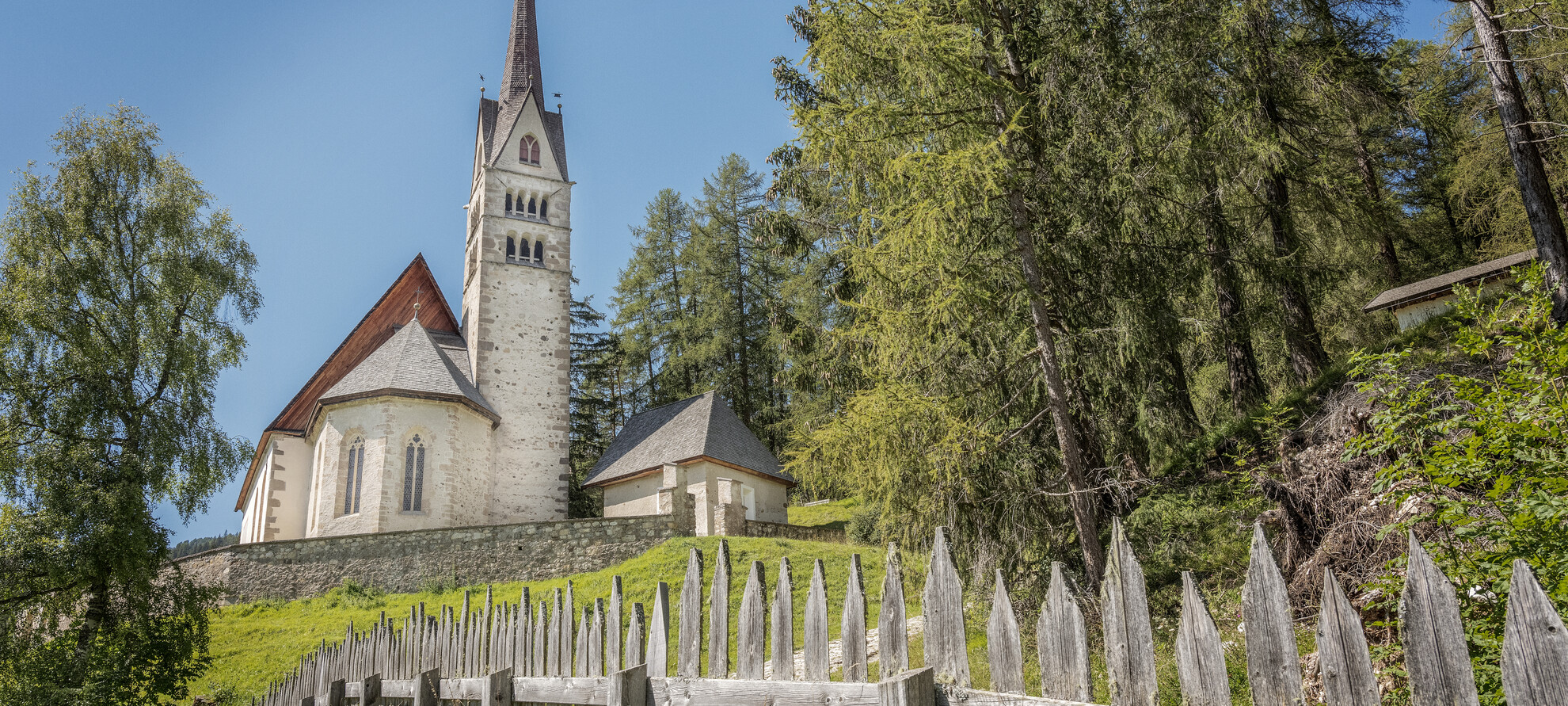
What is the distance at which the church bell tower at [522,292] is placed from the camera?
90.8ft

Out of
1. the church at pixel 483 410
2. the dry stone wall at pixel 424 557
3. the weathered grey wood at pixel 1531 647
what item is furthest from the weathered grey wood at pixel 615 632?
the church at pixel 483 410

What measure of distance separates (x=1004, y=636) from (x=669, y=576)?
16194 millimetres

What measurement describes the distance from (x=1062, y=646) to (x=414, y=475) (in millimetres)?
23812

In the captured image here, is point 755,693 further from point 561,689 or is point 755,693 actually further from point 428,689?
point 428,689

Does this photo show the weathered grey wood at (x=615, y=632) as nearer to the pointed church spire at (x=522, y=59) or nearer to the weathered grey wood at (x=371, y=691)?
the weathered grey wood at (x=371, y=691)

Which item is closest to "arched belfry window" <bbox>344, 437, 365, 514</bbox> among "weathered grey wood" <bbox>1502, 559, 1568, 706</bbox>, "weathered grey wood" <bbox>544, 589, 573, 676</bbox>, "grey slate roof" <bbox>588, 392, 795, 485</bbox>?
"grey slate roof" <bbox>588, 392, 795, 485</bbox>

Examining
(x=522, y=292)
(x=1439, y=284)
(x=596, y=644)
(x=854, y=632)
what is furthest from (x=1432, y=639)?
(x=522, y=292)

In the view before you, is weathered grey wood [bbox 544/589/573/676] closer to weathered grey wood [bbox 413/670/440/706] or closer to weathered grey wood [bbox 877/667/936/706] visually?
weathered grey wood [bbox 413/670/440/706]

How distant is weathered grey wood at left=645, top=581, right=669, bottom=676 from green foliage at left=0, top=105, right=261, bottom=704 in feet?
40.0

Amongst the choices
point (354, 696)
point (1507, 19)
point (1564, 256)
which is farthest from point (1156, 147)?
point (1507, 19)

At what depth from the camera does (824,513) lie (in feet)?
104

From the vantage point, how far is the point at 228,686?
13.7m

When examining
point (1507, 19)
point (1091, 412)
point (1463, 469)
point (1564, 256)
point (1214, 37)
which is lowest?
point (1463, 469)

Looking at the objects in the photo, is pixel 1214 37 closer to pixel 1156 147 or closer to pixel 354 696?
pixel 1156 147
